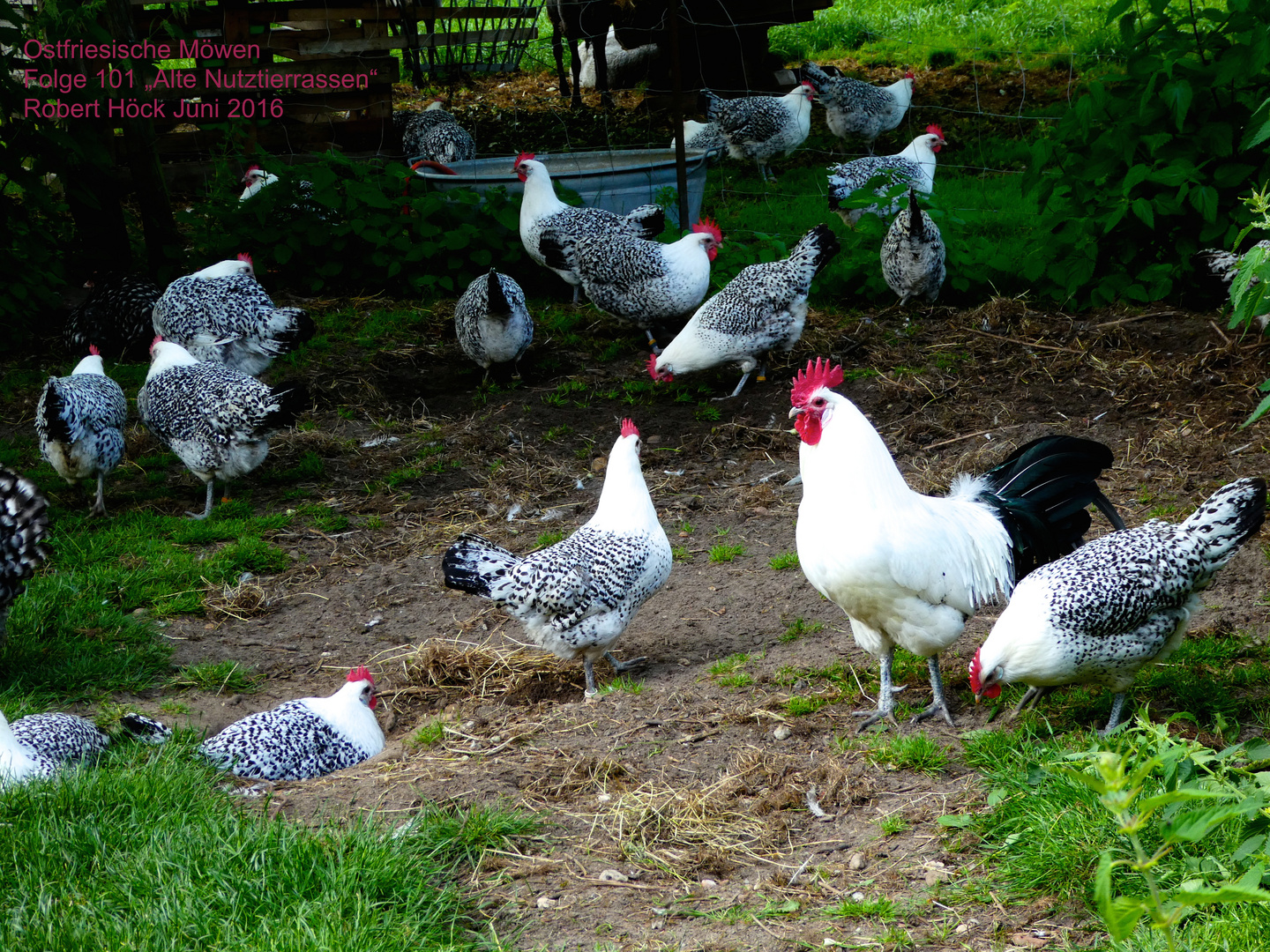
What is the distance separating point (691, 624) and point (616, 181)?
249 inches

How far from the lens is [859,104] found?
490 inches

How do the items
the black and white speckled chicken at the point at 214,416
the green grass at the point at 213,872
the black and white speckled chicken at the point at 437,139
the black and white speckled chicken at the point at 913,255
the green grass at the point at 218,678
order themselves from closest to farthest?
the green grass at the point at 213,872
the green grass at the point at 218,678
the black and white speckled chicken at the point at 214,416
the black and white speckled chicken at the point at 913,255
the black and white speckled chicken at the point at 437,139

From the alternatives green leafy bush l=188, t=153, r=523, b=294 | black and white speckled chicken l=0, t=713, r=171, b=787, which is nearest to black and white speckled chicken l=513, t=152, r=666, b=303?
green leafy bush l=188, t=153, r=523, b=294

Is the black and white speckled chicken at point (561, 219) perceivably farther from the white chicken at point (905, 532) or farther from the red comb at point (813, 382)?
the white chicken at point (905, 532)

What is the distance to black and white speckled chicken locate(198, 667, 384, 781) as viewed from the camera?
12.7 ft

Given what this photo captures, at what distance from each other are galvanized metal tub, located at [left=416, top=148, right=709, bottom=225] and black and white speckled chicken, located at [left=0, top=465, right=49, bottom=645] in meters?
6.17

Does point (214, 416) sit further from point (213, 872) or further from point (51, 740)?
point (213, 872)

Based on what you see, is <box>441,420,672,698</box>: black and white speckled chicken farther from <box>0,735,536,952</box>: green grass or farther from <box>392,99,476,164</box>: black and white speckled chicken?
<box>392,99,476,164</box>: black and white speckled chicken

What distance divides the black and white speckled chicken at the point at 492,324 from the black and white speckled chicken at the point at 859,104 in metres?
6.30

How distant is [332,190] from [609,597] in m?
6.73


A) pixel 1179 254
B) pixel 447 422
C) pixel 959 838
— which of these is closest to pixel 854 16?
pixel 1179 254

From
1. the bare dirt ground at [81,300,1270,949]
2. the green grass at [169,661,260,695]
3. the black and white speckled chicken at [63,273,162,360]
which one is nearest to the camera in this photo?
the bare dirt ground at [81,300,1270,949]

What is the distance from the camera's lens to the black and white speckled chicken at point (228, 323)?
762 cm

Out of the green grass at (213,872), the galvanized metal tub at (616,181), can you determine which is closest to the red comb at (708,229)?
the galvanized metal tub at (616,181)
